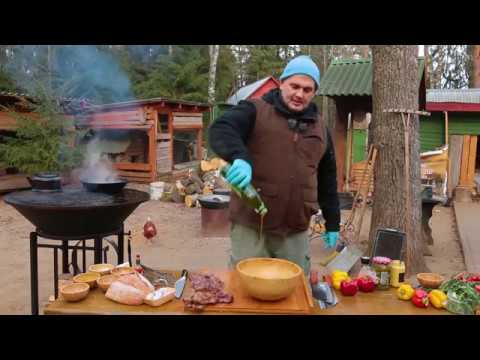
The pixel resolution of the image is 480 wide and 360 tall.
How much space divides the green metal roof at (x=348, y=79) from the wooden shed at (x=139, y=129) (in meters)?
4.61

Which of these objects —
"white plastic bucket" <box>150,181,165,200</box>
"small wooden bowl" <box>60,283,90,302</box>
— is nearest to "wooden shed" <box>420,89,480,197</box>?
"white plastic bucket" <box>150,181,165,200</box>

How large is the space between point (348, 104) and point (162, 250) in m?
A: 5.99

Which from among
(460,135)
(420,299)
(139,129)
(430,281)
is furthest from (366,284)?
(139,129)

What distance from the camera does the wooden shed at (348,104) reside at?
988cm

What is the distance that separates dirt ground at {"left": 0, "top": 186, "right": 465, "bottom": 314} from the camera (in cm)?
510

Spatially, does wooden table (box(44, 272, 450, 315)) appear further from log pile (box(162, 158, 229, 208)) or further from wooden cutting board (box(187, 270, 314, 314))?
log pile (box(162, 158, 229, 208))

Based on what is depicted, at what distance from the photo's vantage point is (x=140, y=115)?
488 inches

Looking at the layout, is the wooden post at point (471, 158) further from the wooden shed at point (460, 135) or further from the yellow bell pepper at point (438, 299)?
the yellow bell pepper at point (438, 299)

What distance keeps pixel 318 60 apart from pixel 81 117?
24.8m

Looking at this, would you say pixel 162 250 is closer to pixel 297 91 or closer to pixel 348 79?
pixel 297 91

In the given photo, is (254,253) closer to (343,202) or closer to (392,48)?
(392,48)

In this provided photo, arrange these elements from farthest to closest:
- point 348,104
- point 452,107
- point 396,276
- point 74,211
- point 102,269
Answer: point 452,107
point 348,104
point 74,211
point 102,269
point 396,276

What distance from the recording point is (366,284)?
2.70 meters

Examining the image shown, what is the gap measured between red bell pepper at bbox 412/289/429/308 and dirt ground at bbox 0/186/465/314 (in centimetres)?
353
